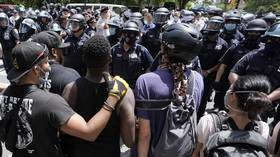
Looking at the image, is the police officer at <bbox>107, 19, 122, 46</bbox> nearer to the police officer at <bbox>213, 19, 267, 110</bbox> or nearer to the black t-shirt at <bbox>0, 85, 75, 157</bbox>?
the police officer at <bbox>213, 19, 267, 110</bbox>

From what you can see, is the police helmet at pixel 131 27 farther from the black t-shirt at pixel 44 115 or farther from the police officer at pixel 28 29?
the black t-shirt at pixel 44 115

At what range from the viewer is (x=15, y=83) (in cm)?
234

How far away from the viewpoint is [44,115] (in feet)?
7.31

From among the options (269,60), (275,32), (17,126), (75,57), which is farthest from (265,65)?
(17,126)

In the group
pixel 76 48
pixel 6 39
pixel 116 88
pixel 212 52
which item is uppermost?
pixel 116 88

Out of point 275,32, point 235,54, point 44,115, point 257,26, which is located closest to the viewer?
point 44,115

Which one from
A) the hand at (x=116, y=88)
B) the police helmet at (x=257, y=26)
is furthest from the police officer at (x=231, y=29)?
the hand at (x=116, y=88)

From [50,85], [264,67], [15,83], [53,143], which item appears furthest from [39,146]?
[264,67]

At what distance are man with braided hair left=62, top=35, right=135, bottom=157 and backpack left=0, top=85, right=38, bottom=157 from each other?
29 cm

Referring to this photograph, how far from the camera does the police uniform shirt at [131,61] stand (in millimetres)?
5312

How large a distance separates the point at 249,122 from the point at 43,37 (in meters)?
1.84

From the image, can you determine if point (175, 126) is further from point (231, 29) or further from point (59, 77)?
point (231, 29)

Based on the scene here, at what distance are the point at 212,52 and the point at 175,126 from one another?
3886 mm

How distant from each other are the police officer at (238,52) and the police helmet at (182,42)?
9.87 feet
